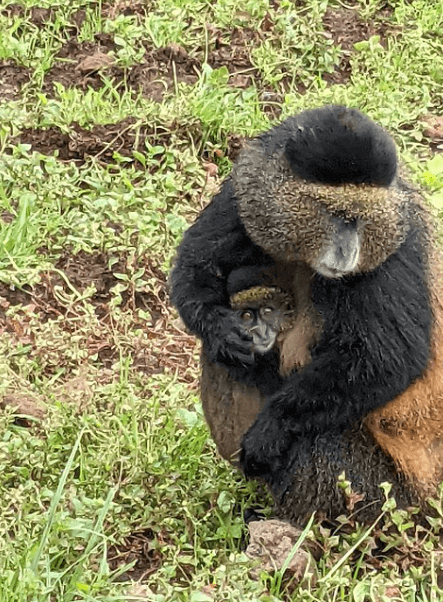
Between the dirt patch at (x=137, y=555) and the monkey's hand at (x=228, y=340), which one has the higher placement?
the monkey's hand at (x=228, y=340)

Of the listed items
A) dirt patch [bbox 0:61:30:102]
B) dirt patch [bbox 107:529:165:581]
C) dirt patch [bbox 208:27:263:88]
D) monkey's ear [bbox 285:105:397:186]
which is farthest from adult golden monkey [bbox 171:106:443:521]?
dirt patch [bbox 208:27:263:88]

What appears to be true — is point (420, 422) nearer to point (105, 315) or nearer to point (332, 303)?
point (332, 303)

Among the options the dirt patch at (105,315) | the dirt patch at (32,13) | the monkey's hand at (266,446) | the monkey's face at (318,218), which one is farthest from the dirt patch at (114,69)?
the monkey's hand at (266,446)

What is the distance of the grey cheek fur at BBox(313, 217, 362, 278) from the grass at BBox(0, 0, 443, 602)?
3.17 feet

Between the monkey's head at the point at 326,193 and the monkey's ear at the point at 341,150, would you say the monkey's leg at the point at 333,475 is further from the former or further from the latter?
the monkey's ear at the point at 341,150

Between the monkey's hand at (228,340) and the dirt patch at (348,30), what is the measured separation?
13.6ft

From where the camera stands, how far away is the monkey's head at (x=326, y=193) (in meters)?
5.01

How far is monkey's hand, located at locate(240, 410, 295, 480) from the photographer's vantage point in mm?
5520

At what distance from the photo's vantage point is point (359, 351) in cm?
534

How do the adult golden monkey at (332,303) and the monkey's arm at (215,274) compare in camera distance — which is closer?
the adult golden monkey at (332,303)

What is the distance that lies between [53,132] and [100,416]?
8.76 ft

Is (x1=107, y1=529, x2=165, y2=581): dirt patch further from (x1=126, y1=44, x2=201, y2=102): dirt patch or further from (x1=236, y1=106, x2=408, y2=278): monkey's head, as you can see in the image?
(x1=126, y1=44, x2=201, y2=102): dirt patch

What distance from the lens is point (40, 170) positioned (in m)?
7.89

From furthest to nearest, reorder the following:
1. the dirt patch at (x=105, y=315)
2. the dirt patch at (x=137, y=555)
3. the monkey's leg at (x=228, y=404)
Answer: the dirt patch at (x=105, y=315)
the monkey's leg at (x=228, y=404)
the dirt patch at (x=137, y=555)
